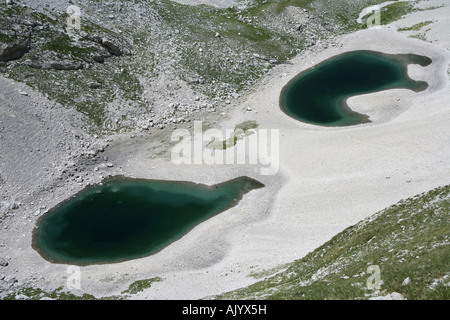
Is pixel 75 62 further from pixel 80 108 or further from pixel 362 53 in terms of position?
pixel 362 53

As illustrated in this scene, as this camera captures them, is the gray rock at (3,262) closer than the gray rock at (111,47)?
Yes

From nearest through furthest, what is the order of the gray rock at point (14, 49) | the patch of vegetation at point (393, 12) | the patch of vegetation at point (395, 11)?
the gray rock at point (14, 49)
the patch of vegetation at point (393, 12)
the patch of vegetation at point (395, 11)

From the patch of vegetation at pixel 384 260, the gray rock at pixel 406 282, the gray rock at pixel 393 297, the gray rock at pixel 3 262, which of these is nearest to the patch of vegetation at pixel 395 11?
the patch of vegetation at pixel 384 260

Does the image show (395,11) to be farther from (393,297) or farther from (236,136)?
(393,297)

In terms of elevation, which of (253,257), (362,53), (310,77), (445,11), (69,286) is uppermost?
(445,11)

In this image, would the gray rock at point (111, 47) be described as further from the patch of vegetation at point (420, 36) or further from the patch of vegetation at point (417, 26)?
the patch of vegetation at point (420, 36)

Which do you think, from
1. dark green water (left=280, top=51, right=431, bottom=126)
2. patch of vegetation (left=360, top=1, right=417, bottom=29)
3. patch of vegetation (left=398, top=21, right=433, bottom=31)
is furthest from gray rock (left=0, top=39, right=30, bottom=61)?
patch of vegetation (left=398, top=21, right=433, bottom=31)
